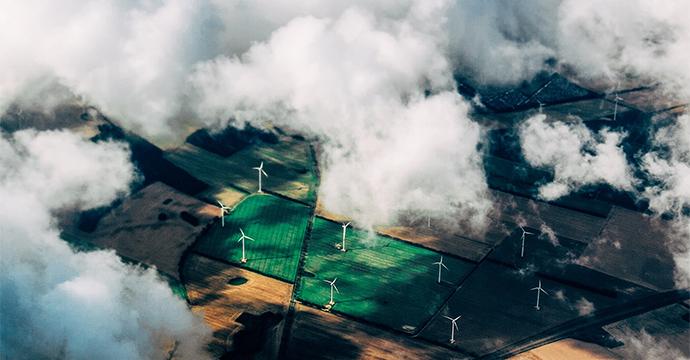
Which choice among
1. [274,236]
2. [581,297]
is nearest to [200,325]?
[274,236]

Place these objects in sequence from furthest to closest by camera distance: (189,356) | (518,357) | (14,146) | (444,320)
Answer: (14,146) < (444,320) < (518,357) < (189,356)

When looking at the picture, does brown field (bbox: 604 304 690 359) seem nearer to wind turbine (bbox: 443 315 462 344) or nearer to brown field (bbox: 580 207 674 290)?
brown field (bbox: 580 207 674 290)

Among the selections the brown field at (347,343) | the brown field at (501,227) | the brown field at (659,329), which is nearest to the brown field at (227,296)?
the brown field at (347,343)

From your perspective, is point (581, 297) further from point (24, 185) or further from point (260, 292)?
point (24, 185)

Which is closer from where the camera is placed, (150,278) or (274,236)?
(150,278)

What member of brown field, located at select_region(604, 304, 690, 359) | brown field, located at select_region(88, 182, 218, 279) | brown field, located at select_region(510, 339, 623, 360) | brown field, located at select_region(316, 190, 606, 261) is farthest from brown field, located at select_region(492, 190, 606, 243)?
brown field, located at select_region(88, 182, 218, 279)

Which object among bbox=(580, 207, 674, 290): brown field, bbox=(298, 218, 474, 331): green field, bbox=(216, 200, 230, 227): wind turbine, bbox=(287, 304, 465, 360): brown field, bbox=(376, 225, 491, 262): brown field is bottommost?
bbox=(287, 304, 465, 360): brown field
